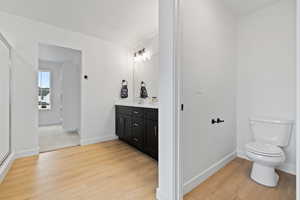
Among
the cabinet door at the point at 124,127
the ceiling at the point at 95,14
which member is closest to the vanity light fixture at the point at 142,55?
the ceiling at the point at 95,14

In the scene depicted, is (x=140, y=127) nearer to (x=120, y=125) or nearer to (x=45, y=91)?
(x=120, y=125)

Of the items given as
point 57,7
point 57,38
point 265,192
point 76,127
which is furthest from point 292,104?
point 76,127

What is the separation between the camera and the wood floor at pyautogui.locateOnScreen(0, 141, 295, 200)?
1370mm

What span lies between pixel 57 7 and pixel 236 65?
2.98 meters

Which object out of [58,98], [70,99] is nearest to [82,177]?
[70,99]

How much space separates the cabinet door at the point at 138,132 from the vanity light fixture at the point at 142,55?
1549 millimetres

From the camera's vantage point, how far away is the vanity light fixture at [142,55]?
319cm

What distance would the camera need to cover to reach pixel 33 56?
93.9 inches

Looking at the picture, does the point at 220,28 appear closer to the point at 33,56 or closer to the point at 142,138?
the point at 142,138

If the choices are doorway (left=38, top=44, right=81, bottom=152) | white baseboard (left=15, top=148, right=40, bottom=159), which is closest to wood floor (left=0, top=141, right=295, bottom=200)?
white baseboard (left=15, top=148, right=40, bottom=159)

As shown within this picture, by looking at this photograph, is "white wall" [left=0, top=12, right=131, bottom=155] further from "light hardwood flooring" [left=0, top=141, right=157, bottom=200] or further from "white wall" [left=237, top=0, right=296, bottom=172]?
"white wall" [left=237, top=0, right=296, bottom=172]

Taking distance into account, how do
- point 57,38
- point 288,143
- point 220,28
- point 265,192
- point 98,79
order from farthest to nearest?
point 98,79, point 57,38, point 220,28, point 288,143, point 265,192

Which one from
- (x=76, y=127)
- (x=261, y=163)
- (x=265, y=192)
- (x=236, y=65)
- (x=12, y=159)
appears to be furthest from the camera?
(x=76, y=127)

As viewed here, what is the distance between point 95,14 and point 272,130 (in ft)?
10.3
